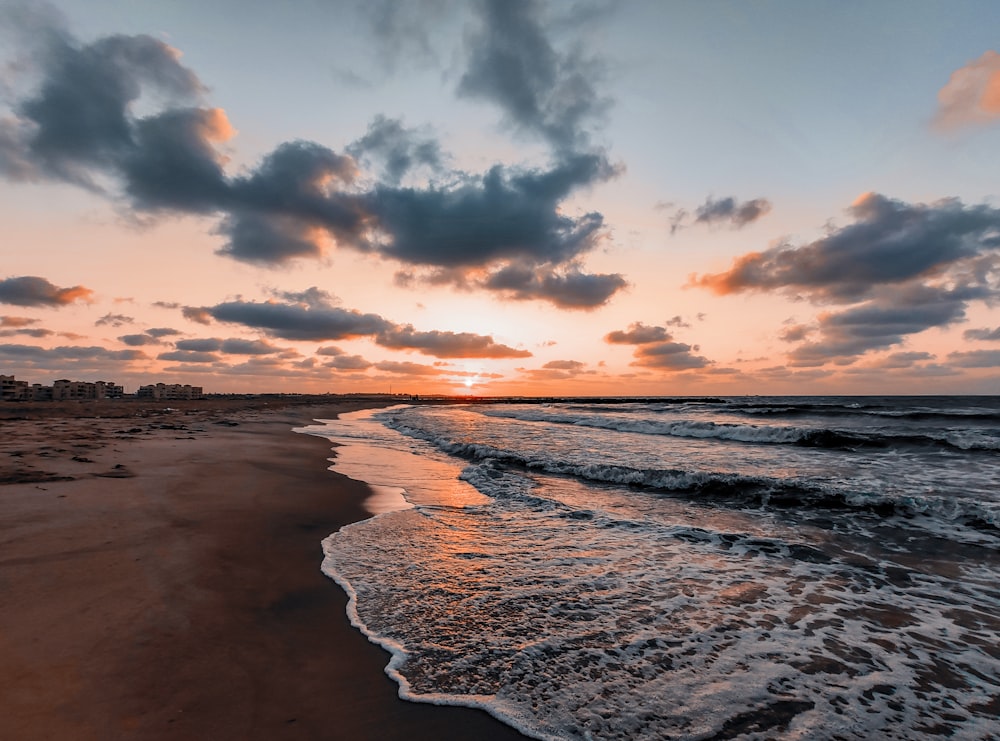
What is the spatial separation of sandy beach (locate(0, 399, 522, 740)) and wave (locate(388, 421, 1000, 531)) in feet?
20.7

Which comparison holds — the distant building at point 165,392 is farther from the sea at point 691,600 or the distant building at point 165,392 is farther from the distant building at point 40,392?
the sea at point 691,600

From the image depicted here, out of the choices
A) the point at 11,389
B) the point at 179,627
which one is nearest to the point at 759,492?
the point at 179,627

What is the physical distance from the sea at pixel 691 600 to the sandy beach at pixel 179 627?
451 millimetres

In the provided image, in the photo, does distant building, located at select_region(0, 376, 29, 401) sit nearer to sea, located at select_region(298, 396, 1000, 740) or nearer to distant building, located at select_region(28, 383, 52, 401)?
distant building, located at select_region(28, 383, 52, 401)

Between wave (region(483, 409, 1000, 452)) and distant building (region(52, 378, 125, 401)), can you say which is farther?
distant building (region(52, 378, 125, 401))

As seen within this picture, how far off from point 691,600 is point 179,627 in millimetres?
5533

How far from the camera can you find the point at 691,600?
561 centimetres

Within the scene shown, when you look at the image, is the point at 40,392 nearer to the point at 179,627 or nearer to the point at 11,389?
the point at 11,389

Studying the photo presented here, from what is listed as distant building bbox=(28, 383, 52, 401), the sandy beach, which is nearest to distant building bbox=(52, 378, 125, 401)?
distant building bbox=(28, 383, 52, 401)

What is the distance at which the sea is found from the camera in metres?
3.64

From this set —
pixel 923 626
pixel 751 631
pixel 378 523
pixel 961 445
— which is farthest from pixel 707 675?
pixel 961 445

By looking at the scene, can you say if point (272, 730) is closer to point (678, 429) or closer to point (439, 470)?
point (439, 470)

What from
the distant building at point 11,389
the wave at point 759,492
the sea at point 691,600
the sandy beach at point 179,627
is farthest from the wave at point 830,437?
the distant building at point 11,389

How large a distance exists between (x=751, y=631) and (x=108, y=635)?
20.4 ft
